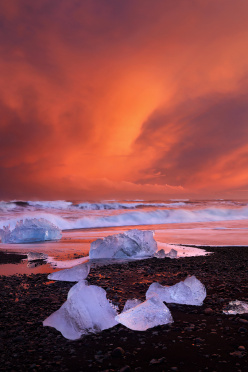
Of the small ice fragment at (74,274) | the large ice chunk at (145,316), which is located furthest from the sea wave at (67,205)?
the large ice chunk at (145,316)

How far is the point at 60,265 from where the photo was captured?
20.3ft

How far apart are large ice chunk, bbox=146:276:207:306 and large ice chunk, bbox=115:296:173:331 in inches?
21.4

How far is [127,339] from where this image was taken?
2.47m

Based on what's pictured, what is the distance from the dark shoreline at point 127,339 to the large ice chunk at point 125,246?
111 inches

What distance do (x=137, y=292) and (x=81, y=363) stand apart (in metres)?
1.90

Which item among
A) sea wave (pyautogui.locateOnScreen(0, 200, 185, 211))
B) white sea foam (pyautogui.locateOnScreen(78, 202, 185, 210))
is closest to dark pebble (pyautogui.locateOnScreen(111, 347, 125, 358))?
sea wave (pyautogui.locateOnScreen(0, 200, 185, 211))

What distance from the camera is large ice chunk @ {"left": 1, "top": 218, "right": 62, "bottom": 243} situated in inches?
438

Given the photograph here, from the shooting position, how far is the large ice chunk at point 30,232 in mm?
11117

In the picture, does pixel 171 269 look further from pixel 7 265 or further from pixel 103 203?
pixel 103 203

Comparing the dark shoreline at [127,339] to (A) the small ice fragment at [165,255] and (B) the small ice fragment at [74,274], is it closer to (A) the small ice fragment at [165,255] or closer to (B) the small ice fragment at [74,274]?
(B) the small ice fragment at [74,274]

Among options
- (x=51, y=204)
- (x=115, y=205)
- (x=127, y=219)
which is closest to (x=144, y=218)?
(x=127, y=219)

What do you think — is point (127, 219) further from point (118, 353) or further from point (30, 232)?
point (118, 353)

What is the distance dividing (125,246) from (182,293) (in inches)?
149

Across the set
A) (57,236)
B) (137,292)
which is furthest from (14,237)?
(137,292)
